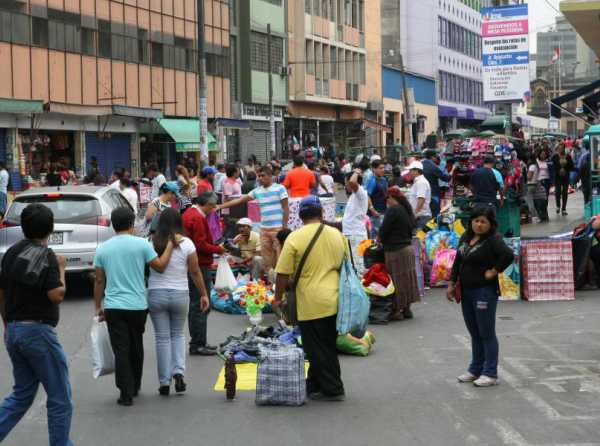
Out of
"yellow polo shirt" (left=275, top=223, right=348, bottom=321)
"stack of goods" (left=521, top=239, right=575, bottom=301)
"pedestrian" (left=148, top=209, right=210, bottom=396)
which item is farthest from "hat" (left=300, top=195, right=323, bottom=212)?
"stack of goods" (left=521, top=239, right=575, bottom=301)

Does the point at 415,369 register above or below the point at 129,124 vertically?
below

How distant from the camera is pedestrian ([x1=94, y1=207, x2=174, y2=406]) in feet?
27.4

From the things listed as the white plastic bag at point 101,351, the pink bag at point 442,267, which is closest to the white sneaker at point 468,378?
the white plastic bag at point 101,351

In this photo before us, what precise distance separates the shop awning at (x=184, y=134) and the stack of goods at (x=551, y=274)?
98.7ft

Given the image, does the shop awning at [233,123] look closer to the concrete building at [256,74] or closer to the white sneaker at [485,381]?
the concrete building at [256,74]

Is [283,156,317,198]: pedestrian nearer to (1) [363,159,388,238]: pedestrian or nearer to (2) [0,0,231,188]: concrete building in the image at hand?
(1) [363,159,388,238]: pedestrian

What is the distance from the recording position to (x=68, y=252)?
1476 cm

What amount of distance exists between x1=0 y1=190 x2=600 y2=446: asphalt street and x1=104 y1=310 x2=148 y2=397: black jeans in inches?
9.2

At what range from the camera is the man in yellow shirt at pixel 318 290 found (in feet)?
27.8

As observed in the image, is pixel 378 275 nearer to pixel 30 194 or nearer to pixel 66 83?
pixel 30 194

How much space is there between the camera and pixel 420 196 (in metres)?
17.4

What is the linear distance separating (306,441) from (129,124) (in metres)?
36.5

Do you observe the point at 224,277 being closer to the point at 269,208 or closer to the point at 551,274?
the point at 269,208

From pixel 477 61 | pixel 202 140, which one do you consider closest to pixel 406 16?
pixel 477 61
